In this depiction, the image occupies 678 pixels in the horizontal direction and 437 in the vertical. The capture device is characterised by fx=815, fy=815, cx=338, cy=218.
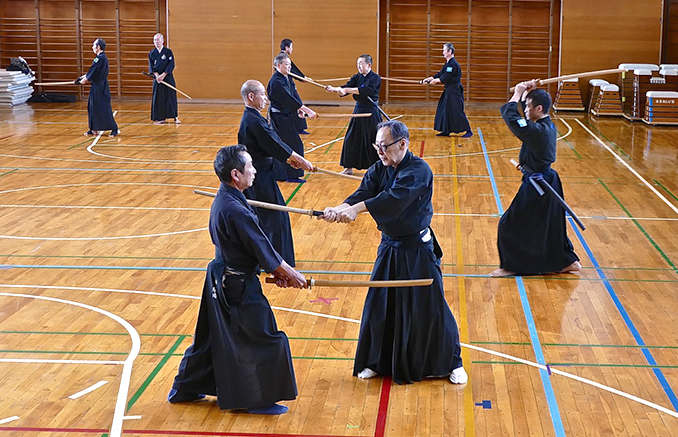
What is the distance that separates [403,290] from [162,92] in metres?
12.0

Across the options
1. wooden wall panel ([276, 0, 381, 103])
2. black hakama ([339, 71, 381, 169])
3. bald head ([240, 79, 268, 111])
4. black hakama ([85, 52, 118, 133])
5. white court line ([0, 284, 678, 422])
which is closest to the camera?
white court line ([0, 284, 678, 422])

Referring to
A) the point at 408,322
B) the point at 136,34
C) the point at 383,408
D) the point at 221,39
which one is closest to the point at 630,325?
the point at 408,322

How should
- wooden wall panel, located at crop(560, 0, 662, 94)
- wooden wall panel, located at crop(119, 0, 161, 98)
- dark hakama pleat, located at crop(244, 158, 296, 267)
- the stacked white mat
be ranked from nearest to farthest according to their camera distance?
1. dark hakama pleat, located at crop(244, 158, 296, 267)
2. the stacked white mat
3. wooden wall panel, located at crop(560, 0, 662, 94)
4. wooden wall panel, located at crop(119, 0, 161, 98)

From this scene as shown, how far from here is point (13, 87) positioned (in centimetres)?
1808

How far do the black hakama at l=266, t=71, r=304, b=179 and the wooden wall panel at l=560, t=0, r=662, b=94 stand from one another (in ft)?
33.6

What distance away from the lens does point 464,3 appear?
19094 mm

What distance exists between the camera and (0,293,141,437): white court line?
436 centimetres

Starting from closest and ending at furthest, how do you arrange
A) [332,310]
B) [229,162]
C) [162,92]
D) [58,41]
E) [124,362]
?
[229,162]
[124,362]
[332,310]
[162,92]
[58,41]

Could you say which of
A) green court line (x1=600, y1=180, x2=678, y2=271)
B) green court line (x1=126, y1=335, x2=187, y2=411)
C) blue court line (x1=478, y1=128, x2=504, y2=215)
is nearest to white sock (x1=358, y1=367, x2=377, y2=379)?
green court line (x1=126, y1=335, x2=187, y2=411)

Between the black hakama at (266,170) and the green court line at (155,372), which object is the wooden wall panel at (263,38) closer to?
the black hakama at (266,170)

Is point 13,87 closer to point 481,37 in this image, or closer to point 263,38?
point 263,38

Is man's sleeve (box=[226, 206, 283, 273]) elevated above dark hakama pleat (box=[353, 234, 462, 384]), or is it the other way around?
man's sleeve (box=[226, 206, 283, 273])

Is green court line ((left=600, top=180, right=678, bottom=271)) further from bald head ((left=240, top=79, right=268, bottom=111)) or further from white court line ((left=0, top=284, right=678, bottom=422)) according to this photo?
bald head ((left=240, top=79, right=268, bottom=111))

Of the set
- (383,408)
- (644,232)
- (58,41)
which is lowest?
(383,408)
